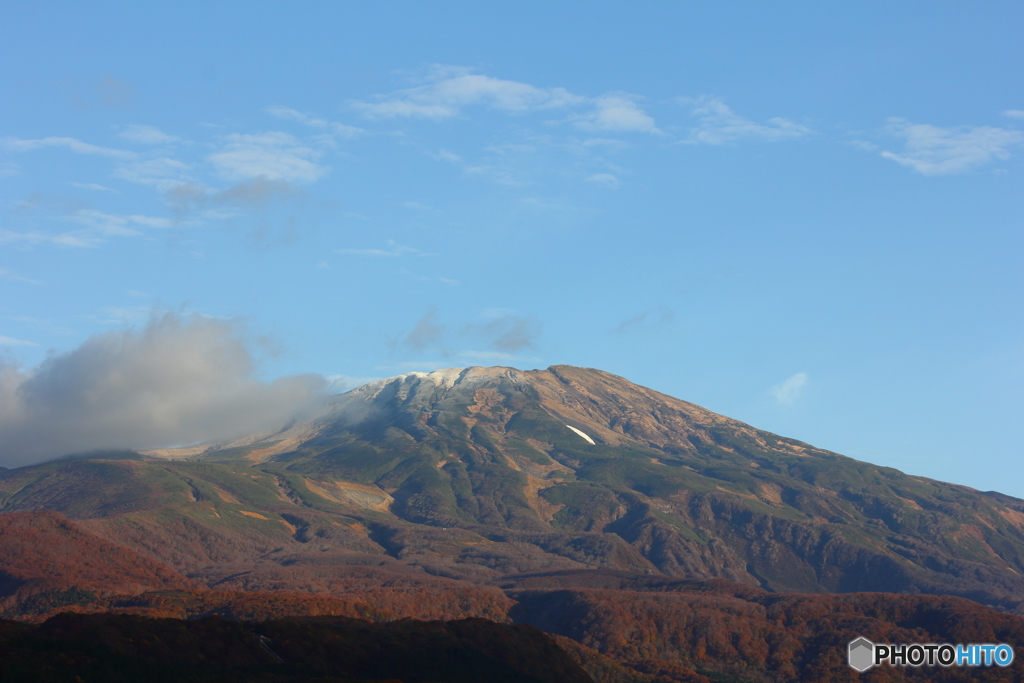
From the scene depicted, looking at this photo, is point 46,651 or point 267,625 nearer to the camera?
point 46,651

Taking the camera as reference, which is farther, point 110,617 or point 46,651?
point 110,617

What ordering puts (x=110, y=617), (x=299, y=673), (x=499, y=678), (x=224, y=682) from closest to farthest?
(x=224, y=682) < (x=299, y=673) < (x=110, y=617) < (x=499, y=678)

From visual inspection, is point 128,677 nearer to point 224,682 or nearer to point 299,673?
point 224,682

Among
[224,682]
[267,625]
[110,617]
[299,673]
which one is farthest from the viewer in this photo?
[267,625]

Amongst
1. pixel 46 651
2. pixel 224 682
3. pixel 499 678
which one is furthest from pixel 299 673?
pixel 499 678

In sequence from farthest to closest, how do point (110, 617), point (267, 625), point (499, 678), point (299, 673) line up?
point (499, 678)
point (267, 625)
point (110, 617)
point (299, 673)

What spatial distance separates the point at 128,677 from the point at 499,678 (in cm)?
8154

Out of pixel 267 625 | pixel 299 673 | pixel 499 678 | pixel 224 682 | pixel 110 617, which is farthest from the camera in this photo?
pixel 499 678

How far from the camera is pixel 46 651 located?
137375mm

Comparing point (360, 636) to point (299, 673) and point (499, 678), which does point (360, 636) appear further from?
point (299, 673)

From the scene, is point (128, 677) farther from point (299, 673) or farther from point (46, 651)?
point (299, 673)

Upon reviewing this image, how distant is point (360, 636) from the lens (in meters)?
200

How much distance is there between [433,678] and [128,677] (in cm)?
6487

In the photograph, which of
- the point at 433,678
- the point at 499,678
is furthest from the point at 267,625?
the point at 499,678
